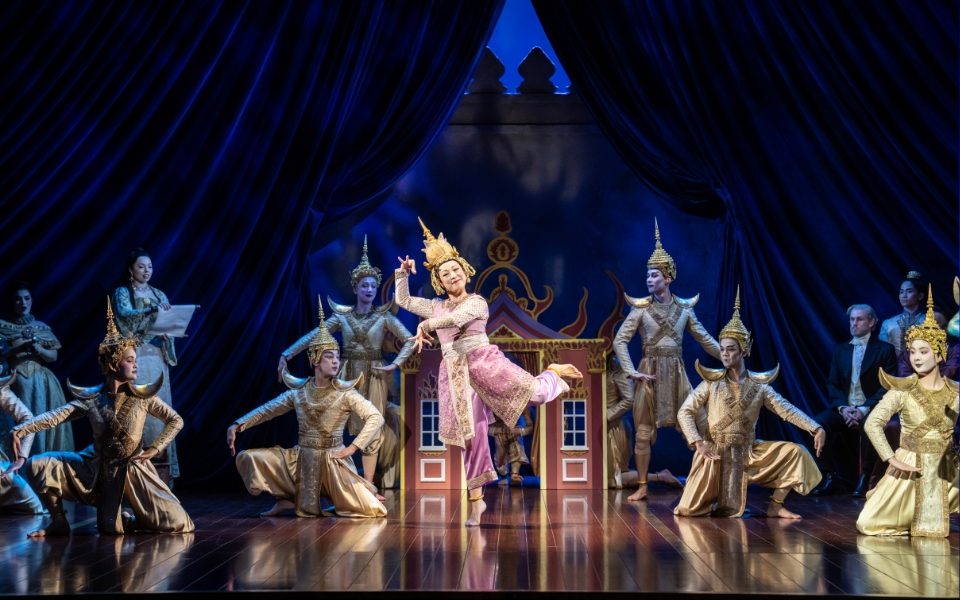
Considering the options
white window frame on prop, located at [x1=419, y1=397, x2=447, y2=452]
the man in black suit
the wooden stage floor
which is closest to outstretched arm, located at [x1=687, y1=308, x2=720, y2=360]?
the man in black suit

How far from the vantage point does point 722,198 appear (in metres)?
7.79

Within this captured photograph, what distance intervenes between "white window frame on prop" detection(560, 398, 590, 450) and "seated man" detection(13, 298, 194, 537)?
2859 millimetres

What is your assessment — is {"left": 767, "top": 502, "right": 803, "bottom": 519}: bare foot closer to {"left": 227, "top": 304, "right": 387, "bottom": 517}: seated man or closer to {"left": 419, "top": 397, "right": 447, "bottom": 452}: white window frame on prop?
{"left": 227, "top": 304, "right": 387, "bottom": 517}: seated man

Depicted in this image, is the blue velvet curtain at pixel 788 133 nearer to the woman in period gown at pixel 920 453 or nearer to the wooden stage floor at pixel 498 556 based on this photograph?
the woman in period gown at pixel 920 453

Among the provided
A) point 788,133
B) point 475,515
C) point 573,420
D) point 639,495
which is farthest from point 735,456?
point 788,133

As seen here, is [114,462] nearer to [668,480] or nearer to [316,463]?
[316,463]

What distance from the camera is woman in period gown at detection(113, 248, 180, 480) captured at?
268 inches

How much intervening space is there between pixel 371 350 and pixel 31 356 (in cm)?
212

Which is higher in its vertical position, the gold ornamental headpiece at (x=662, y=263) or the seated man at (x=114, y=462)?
the gold ornamental headpiece at (x=662, y=263)

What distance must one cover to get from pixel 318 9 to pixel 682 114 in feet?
8.19

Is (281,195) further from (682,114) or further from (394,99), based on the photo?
(682,114)

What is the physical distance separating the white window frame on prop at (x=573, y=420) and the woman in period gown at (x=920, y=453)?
2530mm

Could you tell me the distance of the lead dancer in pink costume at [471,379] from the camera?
572cm

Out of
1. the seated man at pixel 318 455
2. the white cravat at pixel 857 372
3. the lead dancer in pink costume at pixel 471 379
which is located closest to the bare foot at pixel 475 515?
the lead dancer in pink costume at pixel 471 379
